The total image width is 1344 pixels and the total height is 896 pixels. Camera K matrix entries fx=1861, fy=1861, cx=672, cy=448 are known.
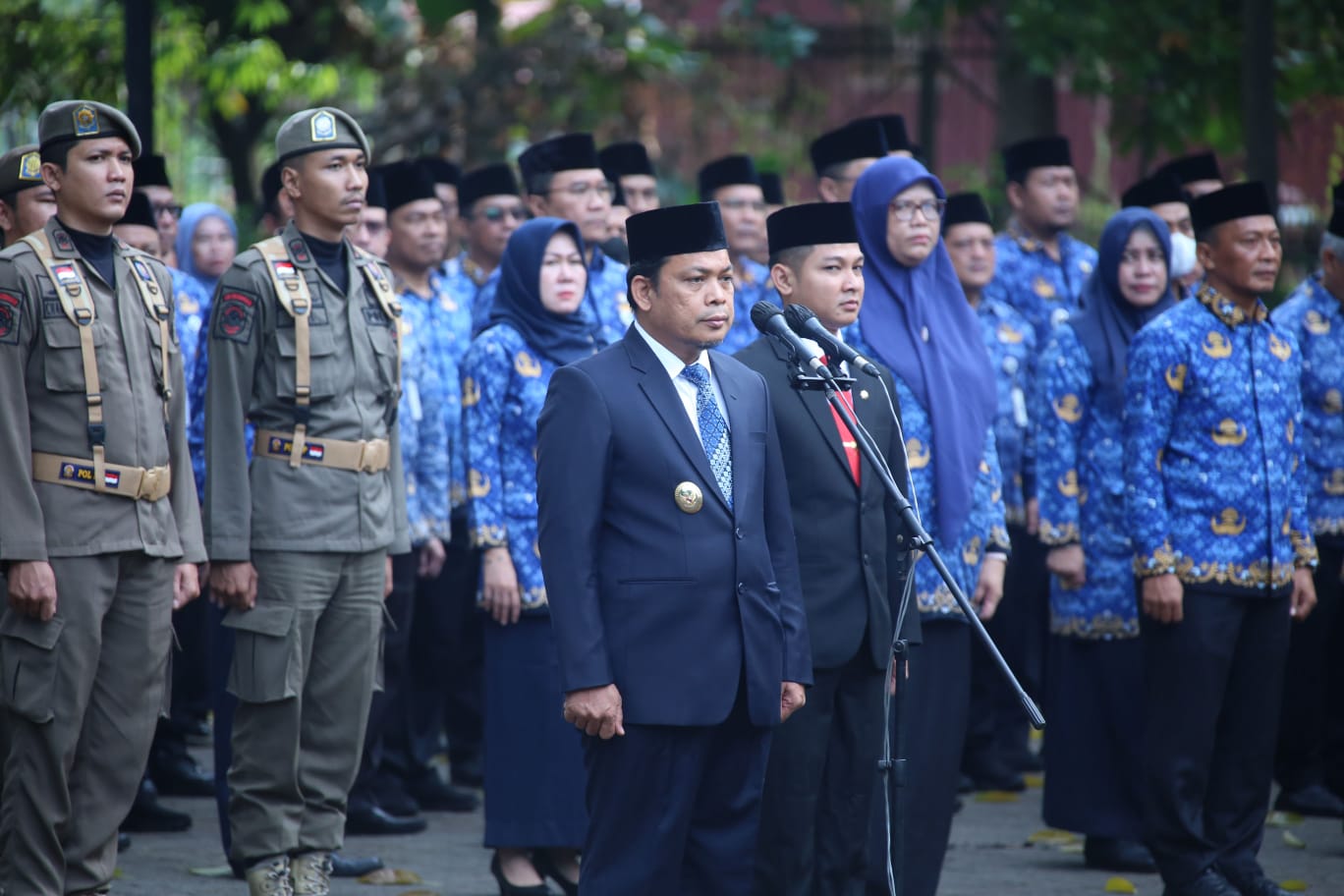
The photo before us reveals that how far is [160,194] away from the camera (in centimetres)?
864

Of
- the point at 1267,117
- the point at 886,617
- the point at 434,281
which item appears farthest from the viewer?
the point at 1267,117

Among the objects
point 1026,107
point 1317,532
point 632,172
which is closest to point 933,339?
point 1317,532

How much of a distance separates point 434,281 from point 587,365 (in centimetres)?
385

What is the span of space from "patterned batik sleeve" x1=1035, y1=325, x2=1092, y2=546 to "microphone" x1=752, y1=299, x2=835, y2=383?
7.29 feet

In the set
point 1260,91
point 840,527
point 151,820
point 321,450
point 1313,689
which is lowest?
point 151,820

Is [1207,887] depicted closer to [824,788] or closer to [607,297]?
[824,788]

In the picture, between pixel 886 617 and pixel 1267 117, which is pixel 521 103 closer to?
pixel 1267 117

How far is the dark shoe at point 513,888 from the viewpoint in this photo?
6.61 meters

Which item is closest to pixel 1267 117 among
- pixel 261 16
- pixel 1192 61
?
pixel 1192 61

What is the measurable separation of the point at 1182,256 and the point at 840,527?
3.83 m

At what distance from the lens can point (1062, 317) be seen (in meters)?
9.23

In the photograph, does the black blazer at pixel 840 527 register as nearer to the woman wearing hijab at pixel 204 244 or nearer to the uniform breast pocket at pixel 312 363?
the uniform breast pocket at pixel 312 363

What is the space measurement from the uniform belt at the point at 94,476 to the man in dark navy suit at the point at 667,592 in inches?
61.0

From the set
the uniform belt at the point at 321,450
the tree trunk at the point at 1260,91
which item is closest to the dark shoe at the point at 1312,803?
the tree trunk at the point at 1260,91
